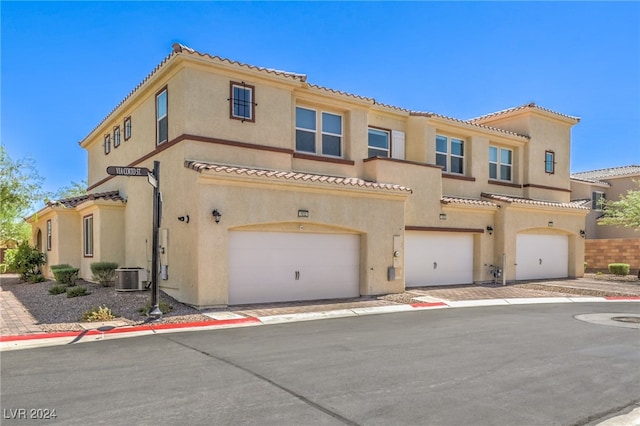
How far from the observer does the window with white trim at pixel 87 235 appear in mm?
19156

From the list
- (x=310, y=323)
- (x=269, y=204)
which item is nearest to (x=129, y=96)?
(x=269, y=204)

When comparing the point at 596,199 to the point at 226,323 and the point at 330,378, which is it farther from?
the point at 330,378

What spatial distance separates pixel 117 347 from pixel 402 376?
541 cm

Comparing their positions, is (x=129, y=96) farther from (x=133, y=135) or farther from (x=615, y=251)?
(x=615, y=251)

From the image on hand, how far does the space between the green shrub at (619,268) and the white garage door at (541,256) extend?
4.57m

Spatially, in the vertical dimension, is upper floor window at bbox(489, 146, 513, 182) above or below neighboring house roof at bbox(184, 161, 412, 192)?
above

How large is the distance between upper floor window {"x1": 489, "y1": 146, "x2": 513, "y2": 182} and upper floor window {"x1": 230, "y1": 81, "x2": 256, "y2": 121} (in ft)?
44.5

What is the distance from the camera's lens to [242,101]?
14914 mm

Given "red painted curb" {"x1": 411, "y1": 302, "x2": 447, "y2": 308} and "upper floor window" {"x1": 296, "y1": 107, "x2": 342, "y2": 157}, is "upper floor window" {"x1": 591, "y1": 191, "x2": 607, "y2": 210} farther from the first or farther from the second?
"upper floor window" {"x1": 296, "y1": 107, "x2": 342, "y2": 157}

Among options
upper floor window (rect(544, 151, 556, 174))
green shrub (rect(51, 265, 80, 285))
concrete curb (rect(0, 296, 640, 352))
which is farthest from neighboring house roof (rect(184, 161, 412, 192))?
upper floor window (rect(544, 151, 556, 174))

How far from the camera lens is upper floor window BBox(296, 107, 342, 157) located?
17.0 metres

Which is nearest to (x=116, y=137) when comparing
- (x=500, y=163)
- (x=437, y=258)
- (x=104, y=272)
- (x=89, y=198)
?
(x=89, y=198)

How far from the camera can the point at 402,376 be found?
697cm

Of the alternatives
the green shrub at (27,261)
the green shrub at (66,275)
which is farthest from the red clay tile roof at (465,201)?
the green shrub at (27,261)
